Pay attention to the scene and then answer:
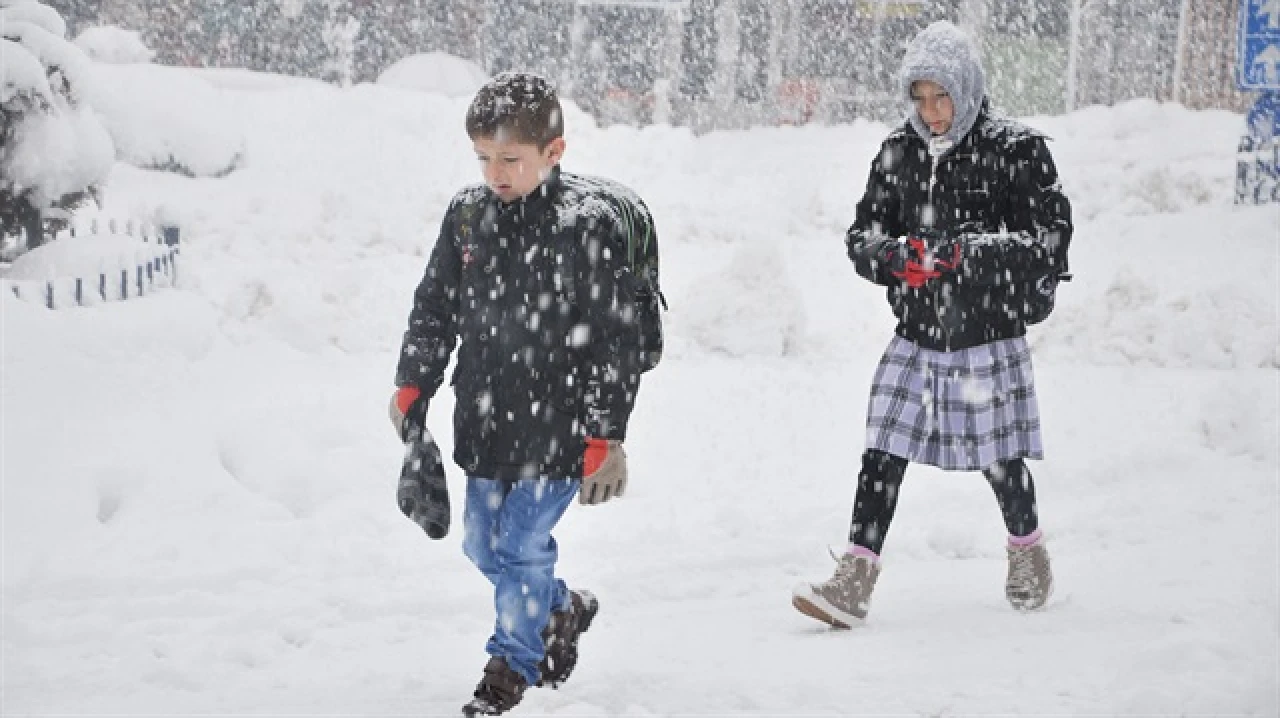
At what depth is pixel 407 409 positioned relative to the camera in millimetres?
3846

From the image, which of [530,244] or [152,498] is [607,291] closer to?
[530,244]

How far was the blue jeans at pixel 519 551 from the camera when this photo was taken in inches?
147

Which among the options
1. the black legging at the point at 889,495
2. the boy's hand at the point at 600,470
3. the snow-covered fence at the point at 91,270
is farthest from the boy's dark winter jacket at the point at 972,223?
the snow-covered fence at the point at 91,270

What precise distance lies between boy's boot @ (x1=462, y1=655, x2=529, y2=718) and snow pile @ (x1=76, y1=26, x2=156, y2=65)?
67.9 ft

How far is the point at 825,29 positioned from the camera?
86.3ft

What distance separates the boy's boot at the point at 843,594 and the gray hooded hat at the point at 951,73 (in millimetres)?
1415

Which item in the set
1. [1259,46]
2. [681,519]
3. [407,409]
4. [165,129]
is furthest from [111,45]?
[407,409]

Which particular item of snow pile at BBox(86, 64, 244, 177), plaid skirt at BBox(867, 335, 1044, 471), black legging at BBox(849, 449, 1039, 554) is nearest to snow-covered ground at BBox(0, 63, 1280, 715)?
black legging at BBox(849, 449, 1039, 554)

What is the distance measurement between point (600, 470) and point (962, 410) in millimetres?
1453

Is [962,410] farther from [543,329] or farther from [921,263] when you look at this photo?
[543,329]

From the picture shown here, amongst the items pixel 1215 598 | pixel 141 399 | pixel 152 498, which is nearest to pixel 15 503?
pixel 152 498

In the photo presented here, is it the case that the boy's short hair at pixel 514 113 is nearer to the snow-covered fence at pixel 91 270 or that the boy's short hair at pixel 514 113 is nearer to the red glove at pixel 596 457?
the red glove at pixel 596 457

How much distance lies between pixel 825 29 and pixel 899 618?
904 inches

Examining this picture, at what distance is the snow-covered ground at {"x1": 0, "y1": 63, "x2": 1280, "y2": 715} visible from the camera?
161 inches
